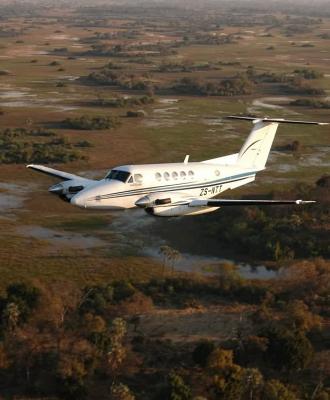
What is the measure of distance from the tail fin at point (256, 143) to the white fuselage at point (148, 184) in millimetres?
2728

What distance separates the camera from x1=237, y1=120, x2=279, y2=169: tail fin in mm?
40312

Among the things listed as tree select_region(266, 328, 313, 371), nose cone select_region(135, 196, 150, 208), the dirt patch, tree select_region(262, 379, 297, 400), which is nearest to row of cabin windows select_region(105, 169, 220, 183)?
nose cone select_region(135, 196, 150, 208)

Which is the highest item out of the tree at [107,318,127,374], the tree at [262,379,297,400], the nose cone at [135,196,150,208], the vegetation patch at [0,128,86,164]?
the nose cone at [135,196,150,208]

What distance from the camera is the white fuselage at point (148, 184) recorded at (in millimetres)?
33062

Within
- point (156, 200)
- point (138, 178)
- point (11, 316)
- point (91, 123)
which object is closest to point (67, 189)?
point (138, 178)

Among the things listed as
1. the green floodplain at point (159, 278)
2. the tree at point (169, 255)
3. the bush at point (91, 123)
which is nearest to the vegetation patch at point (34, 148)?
the green floodplain at point (159, 278)

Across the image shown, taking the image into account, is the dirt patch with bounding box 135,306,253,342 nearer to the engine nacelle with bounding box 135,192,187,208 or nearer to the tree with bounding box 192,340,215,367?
the tree with bounding box 192,340,215,367

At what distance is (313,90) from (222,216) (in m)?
63.6

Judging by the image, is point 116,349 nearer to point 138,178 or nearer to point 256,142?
point 138,178

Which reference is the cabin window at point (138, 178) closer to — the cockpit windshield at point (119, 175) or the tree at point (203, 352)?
the cockpit windshield at point (119, 175)

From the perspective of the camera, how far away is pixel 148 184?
34281mm

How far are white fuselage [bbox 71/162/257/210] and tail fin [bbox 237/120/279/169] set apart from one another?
8.95ft

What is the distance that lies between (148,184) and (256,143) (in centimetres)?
977

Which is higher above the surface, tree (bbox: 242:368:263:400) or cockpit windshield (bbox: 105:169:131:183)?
cockpit windshield (bbox: 105:169:131:183)
